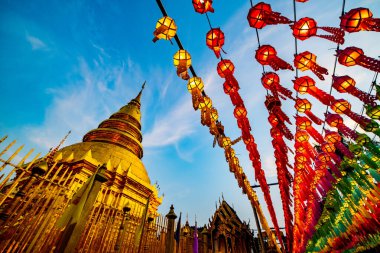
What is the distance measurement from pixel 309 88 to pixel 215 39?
140 inches

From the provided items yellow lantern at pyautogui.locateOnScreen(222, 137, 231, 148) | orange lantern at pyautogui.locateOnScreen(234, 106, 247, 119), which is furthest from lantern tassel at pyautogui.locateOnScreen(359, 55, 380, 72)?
yellow lantern at pyautogui.locateOnScreen(222, 137, 231, 148)

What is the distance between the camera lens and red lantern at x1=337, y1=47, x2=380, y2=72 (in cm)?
489

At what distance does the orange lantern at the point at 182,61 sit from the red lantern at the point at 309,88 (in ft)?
12.3

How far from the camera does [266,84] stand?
20.7 feet

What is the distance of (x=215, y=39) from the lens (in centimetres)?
512

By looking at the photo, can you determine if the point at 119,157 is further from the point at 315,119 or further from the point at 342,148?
the point at 342,148

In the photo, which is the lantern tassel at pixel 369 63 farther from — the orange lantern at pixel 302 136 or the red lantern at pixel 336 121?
the orange lantern at pixel 302 136

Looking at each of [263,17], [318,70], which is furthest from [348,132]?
[263,17]

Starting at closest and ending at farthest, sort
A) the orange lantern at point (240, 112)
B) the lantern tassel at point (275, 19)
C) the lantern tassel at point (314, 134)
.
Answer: the lantern tassel at point (275, 19) → the orange lantern at point (240, 112) → the lantern tassel at point (314, 134)

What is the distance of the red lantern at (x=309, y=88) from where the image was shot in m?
5.95

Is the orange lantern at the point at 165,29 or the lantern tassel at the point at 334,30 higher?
the orange lantern at the point at 165,29

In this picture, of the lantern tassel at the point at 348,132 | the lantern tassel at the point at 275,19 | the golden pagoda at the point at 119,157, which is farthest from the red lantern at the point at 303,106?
the golden pagoda at the point at 119,157

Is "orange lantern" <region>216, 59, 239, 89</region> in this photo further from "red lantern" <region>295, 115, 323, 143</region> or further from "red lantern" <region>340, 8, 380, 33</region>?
"red lantern" <region>295, 115, 323, 143</region>

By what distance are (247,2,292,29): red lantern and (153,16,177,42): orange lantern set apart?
1.86 m
